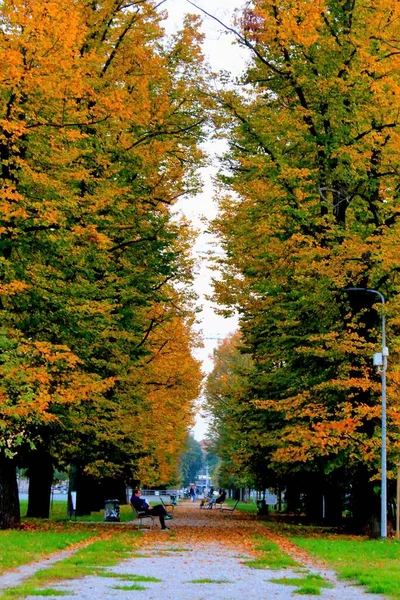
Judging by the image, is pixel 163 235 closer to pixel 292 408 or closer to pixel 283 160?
pixel 283 160

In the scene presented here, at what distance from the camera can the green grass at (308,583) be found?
1061 cm

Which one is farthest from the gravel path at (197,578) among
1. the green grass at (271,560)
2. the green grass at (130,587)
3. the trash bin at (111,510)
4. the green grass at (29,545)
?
the trash bin at (111,510)

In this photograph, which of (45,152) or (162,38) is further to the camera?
(162,38)

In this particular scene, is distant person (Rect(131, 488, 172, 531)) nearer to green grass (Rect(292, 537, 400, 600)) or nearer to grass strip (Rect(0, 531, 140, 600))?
grass strip (Rect(0, 531, 140, 600))

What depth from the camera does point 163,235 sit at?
26000 mm

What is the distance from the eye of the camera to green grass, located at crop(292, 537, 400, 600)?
11322 millimetres

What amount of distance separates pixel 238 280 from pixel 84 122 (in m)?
13.6

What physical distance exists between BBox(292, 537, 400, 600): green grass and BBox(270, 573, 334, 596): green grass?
1.56 feet

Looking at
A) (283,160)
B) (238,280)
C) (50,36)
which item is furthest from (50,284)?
(238,280)

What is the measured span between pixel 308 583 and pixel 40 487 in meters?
19.0

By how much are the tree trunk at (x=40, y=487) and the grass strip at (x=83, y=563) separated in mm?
8683

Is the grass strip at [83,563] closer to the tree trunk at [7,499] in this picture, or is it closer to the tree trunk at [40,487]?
the tree trunk at [7,499]

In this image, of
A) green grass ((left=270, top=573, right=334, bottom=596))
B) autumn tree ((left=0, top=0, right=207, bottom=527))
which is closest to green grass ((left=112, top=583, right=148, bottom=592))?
green grass ((left=270, top=573, right=334, bottom=596))

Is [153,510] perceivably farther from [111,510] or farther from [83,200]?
[83,200]
